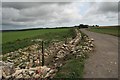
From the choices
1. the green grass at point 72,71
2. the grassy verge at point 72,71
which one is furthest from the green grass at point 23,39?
the green grass at point 72,71

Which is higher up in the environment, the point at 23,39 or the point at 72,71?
the point at 23,39

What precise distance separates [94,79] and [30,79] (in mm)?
2696

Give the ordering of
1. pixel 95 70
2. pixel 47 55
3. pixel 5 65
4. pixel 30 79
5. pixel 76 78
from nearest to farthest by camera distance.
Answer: pixel 76 78
pixel 30 79
pixel 95 70
pixel 5 65
pixel 47 55

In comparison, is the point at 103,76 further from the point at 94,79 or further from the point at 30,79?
the point at 30,79

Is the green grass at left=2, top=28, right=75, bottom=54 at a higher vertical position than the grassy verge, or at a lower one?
higher

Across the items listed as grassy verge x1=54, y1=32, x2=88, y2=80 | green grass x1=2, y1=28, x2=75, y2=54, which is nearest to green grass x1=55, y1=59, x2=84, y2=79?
grassy verge x1=54, y1=32, x2=88, y2=80

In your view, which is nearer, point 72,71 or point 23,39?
point 72,71

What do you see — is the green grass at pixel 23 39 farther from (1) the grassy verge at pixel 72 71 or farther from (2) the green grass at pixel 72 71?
(2) the green grass at pixel 72 71

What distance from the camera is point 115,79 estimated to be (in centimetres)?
878

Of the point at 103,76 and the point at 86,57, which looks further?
the point at 86,57

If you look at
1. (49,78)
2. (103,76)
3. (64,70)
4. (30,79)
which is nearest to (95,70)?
(103,76)

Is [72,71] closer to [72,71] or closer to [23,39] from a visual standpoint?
[72,71]

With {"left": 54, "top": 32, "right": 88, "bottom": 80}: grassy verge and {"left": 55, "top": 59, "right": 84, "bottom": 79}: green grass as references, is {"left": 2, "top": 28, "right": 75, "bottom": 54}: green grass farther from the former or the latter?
{"left": 55, "top": 59, "right": 84, "bottom": 79}: green grass

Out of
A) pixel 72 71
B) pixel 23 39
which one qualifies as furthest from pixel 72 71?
pixel 23 39
